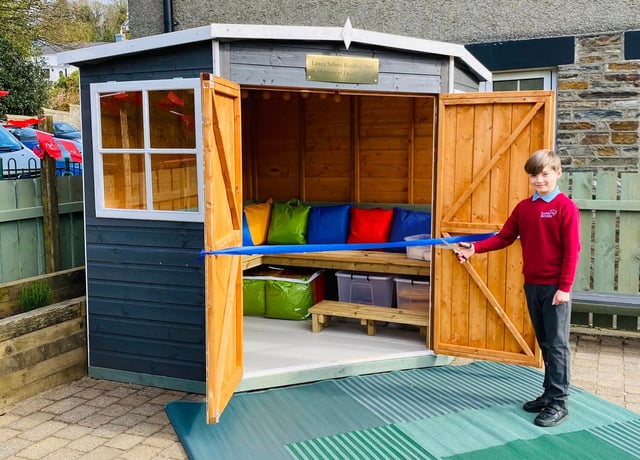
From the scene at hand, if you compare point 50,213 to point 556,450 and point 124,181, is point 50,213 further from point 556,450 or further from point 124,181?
point 556,450

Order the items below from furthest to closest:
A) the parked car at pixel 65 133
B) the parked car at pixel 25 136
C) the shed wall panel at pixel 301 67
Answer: the parked car at pixel 65 133, the parked car at pixel 25 136, the shed wall panel at pixel 301 67

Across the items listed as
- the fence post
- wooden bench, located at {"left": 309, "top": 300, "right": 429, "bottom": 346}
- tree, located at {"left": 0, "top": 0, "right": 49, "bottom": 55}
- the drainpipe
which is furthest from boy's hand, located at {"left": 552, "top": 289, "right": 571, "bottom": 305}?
tree, located at {"left": 0, "top": 0, "right": 49, "bottom": 55}

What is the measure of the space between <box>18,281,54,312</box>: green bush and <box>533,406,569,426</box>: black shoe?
13.6 ft

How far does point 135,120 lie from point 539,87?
5055 mm

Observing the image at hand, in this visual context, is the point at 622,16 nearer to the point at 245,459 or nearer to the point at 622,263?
the point at 622,263

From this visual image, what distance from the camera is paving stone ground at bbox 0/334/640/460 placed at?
163 inches

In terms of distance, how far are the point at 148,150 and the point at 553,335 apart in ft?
11.1

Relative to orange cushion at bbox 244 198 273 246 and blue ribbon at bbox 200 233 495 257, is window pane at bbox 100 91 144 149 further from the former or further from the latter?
orange cushion at bbox 244 198 273 246

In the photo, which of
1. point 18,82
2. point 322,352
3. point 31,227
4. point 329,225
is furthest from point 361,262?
point 18,82

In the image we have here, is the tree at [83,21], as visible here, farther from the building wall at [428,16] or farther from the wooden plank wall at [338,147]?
the wooden plank wall at [338,147]

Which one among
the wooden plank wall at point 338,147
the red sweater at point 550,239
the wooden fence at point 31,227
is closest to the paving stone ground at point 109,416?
the wooden fence at point 31,227

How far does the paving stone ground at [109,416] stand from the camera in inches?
163

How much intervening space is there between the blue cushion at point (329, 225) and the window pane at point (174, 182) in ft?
8.65

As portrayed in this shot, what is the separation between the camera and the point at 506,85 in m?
7.94
